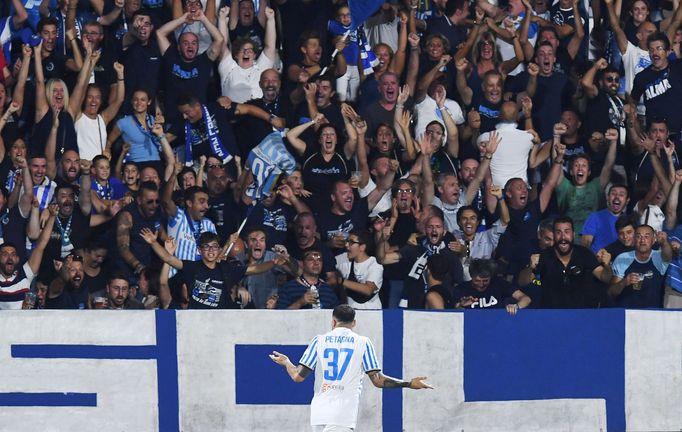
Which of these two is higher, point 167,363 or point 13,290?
point 13,290

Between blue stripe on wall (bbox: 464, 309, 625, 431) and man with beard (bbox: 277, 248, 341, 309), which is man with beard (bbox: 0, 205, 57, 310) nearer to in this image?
man with beard (bbox: 277, 248, 341, 309)

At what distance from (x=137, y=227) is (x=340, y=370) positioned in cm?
563

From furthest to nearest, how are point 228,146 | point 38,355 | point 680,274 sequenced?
point 228,146 → point 680,274 → point 38,355

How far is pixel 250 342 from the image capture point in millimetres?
17062

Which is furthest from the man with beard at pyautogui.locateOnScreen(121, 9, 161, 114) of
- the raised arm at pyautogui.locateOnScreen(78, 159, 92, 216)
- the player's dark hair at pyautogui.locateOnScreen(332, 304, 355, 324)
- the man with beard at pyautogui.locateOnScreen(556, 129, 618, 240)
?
the player's dark hair at pyautogui.locateOnScreen(332, 304, 355, 324)

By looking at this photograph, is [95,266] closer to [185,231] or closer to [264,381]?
[185,231]

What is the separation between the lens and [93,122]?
64.1 ft

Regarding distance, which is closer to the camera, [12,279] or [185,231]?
[12,279]

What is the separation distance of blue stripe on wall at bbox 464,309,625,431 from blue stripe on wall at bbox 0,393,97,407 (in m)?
4.30

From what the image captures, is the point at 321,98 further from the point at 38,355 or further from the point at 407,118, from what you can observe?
the point at 38,355

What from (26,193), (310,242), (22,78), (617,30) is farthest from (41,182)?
(617,30)

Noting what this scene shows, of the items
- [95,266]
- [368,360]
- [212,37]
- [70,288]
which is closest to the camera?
[368,360]

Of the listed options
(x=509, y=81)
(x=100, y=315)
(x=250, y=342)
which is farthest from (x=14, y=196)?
(x=509, y=81)

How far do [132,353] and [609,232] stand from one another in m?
6.29
